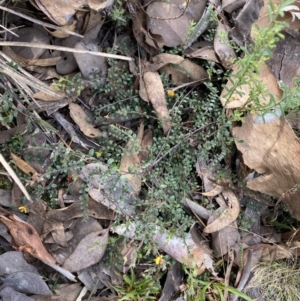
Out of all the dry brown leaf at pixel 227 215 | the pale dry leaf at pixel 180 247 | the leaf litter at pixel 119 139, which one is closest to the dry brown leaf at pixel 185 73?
the leaf litter at pixel 119 139

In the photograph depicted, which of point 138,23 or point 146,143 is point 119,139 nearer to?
point 146,143

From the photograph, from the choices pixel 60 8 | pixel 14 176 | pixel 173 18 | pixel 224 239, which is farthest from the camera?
pixel 224 239

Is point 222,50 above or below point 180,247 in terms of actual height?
above

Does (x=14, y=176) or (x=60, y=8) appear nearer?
(x=14, y=176)

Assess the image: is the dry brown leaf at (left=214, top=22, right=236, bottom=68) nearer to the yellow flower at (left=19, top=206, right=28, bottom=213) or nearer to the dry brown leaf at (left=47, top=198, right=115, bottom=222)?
the dry brown leaf at (left=47, top=198, right=115, bottom=222)

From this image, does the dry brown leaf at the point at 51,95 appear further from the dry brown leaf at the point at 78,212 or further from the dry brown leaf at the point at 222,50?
the dry brown leaf at the point at 222,50

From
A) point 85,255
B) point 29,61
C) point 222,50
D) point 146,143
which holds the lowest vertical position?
point 85,255

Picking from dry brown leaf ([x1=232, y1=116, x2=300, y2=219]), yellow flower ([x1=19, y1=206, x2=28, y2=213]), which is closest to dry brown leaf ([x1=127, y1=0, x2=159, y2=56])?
dry brown leaf ([x1=232, y1=116, x2=300, y2=219])

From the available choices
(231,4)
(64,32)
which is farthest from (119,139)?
(231,4)

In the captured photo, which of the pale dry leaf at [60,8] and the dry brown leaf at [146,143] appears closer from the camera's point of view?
the pale dry leaf at [60,8]
